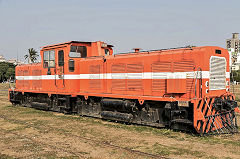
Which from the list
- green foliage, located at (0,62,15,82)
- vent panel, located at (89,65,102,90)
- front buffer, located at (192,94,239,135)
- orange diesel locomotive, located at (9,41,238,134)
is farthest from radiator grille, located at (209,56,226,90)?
green foliage, located at (0,62,15,82)

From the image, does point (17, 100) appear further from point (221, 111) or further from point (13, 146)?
point (221, 111)

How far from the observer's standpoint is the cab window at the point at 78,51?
12.7 m

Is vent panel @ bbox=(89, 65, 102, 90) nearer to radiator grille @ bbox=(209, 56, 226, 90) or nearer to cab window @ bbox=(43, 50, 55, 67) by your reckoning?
cab window @ bbox=(43, 50, 55, 67)

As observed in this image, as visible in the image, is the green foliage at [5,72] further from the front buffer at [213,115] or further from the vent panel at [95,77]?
the front buffer at [213,115]

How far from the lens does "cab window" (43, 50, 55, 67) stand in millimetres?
13719

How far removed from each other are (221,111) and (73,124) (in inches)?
235

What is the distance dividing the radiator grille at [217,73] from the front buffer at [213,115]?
0.46 meters

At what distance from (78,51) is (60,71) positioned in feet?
5.02

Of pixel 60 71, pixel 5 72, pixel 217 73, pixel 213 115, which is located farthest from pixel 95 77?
pixel 5 72

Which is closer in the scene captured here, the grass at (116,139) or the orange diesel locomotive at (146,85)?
the grass at (116,139)

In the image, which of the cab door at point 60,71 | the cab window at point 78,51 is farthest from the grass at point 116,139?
the cab window at point 78,51

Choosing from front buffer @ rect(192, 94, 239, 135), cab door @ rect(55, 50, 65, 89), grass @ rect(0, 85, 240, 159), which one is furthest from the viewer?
cab door @ rect(55, 50, 65, 89)

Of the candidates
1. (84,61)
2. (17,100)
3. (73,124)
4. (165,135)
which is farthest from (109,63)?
(17,100)

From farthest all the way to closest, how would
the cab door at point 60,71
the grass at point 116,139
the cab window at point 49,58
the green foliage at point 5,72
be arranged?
the green foliage at point 5,72
the cab window at point 49,58
the cab door at point 60,71
the grass at point 116,139
